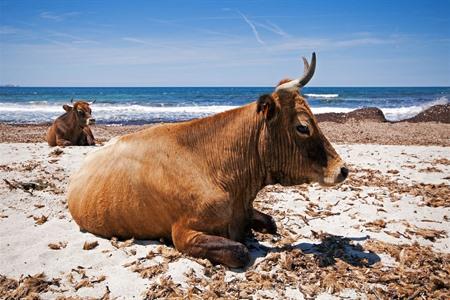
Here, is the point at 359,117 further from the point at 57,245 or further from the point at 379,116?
the point at 57,245

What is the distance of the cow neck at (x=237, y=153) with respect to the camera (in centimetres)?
487

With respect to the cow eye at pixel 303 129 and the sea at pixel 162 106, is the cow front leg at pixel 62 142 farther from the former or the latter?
the cow eye at pixel 303 129

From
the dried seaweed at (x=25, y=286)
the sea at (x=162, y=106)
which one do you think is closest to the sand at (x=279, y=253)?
the dried seaweed at (x=25, y=286)

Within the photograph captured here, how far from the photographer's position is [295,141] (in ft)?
15.5

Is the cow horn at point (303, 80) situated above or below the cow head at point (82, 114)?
above

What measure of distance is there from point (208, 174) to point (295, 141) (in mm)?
1075

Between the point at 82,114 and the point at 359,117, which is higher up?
the point at 82,114

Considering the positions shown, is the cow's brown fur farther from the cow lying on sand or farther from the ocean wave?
the ocean wave

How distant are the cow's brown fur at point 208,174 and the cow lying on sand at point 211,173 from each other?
0.01 metres

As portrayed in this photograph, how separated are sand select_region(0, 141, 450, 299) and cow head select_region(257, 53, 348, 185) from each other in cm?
93

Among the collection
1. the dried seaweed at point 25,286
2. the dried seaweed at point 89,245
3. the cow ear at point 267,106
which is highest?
the cow ear at point 267,106

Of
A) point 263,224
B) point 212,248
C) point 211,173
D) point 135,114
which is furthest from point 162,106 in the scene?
point 212,248

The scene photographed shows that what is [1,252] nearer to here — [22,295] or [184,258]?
[22,295]

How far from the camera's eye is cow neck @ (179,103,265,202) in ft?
16.0
